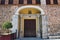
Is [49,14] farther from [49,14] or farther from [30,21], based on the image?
[30,21]

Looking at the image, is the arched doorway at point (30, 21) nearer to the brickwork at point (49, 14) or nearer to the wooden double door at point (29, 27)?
the wooden double door at point (29, 27)

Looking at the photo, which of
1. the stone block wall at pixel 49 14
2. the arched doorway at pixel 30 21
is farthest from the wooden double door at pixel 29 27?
the stone block wall at pixel 49 14

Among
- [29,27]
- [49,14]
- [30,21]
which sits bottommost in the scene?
[29,27]

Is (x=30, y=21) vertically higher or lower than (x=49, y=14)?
lower

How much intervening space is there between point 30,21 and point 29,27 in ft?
2.26

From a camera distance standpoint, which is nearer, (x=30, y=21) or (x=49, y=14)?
(x=49, y=14)

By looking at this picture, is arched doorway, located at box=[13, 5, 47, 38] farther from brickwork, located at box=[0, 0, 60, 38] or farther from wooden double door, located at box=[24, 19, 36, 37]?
brickwork, located at box=[0, 0, 60, 38]

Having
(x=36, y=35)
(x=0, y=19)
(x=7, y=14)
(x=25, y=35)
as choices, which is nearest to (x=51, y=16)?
(x=36, y=35)

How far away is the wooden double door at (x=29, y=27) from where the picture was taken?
471 inches

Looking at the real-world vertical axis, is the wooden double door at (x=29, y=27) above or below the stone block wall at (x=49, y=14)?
below

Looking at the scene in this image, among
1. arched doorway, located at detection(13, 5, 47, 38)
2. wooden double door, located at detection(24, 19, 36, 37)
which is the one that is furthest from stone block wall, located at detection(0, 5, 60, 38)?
wooden double door, located at detection(24, 19, 36, 37)

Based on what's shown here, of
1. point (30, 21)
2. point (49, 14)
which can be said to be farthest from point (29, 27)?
point (49, 14)

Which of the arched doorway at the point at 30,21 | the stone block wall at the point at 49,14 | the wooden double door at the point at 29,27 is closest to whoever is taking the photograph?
the stone block wall at the point at 49,14

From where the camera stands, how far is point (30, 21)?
1220 centimetres
